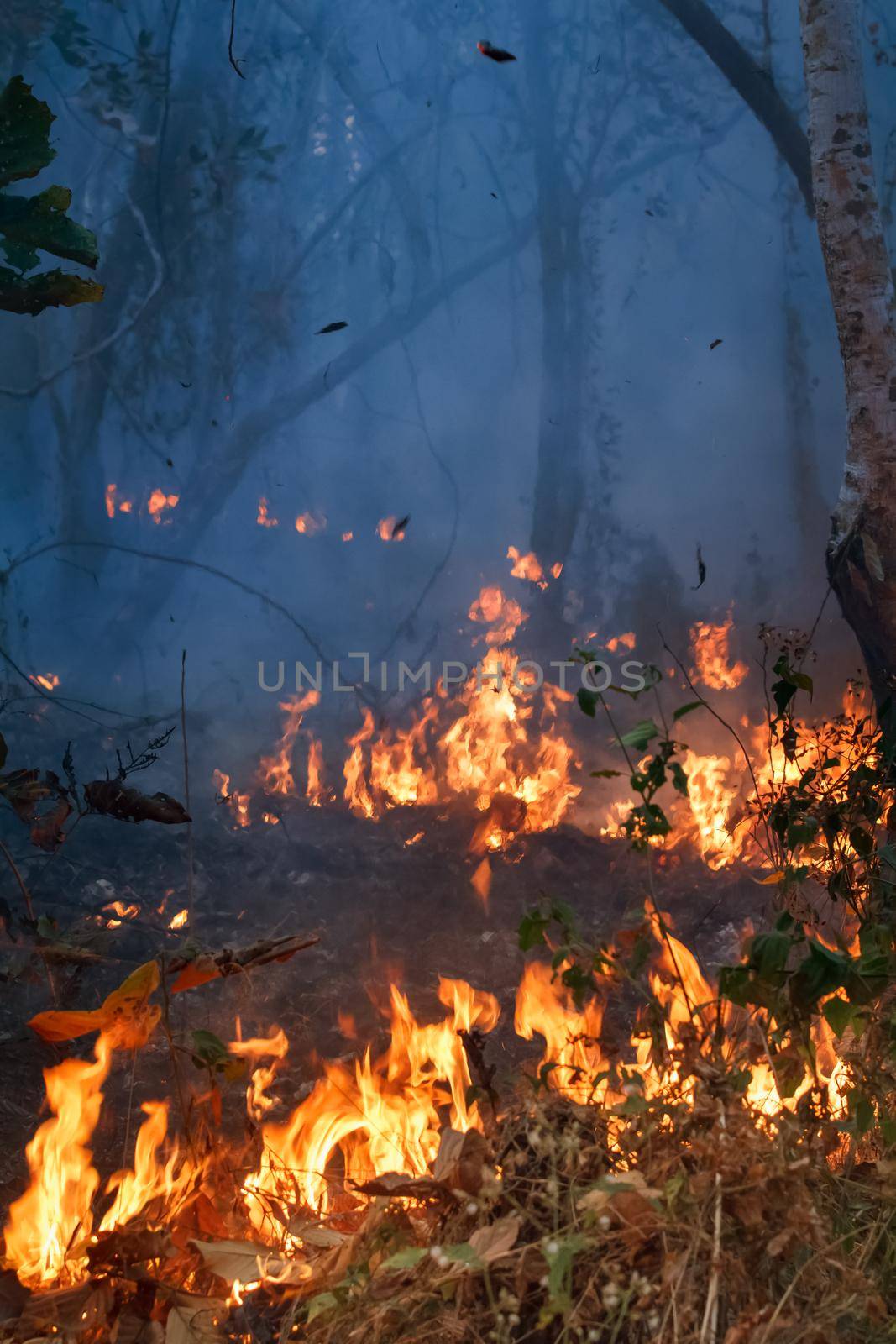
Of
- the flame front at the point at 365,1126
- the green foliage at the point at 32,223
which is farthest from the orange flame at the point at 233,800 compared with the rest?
the green foliage at the point at 32,223

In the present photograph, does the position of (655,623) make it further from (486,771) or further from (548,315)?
(548,315)

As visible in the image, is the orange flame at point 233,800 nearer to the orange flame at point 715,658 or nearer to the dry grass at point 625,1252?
the orange flame at point 715,658

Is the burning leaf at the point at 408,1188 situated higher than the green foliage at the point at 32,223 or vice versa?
the green foliage at the point at 32,223

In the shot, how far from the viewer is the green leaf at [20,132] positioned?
240 cm

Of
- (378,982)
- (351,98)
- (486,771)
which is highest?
(351,98)

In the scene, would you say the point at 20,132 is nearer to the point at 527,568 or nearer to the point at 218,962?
the point at 218,962

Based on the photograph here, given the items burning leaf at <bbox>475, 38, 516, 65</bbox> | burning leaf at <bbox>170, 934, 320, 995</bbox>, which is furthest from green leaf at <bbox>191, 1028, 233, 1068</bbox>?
burning leaf at <bbox>475, 38, 516, 65</bbox>

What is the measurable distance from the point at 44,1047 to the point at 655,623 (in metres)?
2.93

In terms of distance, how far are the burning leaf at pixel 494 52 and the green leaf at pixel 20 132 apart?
2.83 meters

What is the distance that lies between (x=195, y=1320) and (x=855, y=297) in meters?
3.75

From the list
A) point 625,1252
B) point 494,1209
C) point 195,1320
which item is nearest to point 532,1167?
point 494,1209

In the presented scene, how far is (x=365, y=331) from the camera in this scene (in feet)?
15.4

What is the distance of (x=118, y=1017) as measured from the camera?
203 cm

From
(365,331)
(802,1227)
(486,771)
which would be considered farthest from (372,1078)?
(365,331)
